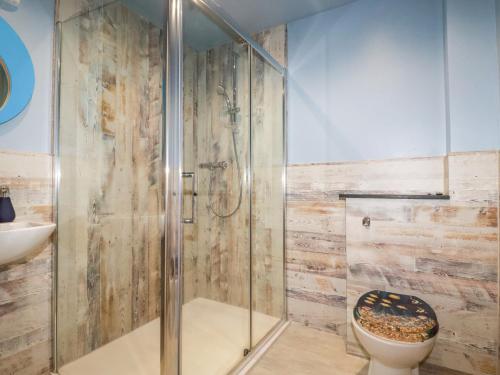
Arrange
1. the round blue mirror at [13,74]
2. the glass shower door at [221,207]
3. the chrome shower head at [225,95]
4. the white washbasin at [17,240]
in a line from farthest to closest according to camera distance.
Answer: the chrome shower head at [225,95]
the glass shower door at [221,207]
the round blue mirror at [13,74]
the white washbasin at [17,240]

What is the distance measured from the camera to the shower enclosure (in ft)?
4.61

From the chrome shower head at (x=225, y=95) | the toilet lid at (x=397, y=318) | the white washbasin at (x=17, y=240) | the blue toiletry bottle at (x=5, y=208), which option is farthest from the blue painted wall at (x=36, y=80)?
the toilet lid at (x=397, y=318)

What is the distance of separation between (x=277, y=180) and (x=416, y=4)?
1475 millimetres

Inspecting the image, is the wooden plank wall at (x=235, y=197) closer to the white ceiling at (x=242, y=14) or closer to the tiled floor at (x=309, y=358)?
the white ceiling at (x=242, y=14)

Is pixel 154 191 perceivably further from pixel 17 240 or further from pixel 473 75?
pixel 473 75

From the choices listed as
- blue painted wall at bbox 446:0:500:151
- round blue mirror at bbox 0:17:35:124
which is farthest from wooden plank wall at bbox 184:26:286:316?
blue painted wall at bbox 446:0:500:151

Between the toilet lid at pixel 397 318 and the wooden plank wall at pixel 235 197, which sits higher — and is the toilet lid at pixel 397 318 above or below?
below

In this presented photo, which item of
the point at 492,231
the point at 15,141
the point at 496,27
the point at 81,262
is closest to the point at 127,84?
the point at 15,141

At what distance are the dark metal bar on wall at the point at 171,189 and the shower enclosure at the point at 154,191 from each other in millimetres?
13

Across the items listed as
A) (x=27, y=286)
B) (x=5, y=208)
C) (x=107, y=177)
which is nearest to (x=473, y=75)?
(x=107, y=177)

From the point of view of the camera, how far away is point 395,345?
3.66 feet

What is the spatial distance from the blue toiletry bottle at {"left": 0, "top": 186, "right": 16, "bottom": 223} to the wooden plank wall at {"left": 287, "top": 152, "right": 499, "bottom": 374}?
1759mm

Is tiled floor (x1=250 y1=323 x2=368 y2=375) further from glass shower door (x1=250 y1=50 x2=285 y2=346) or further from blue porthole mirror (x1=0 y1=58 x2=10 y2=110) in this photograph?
blue porthole mirror (x1=0 y1=58 x2=10 y2=110)

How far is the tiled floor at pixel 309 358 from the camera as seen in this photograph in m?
1.49
